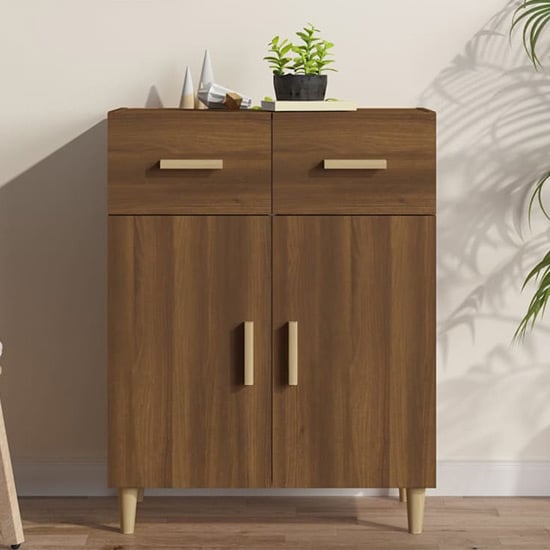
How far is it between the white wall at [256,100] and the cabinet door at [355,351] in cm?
45

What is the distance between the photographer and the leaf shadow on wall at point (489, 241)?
9.22 feet

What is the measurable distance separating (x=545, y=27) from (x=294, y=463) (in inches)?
54.1

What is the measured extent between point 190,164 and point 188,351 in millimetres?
446

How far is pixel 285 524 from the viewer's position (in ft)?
8.51

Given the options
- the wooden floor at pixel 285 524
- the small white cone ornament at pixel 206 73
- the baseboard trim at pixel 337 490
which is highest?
the small white cone ornament at pixel 206 73

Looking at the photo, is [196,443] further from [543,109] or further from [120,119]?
[543,109]

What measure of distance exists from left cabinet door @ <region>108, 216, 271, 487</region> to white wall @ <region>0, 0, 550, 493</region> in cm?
46

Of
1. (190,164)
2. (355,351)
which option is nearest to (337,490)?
(355,351)

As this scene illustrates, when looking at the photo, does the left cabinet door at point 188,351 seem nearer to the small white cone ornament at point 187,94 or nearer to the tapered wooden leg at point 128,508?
the tapered wooden leg at point 128,508

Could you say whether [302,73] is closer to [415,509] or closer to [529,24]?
[529,24]

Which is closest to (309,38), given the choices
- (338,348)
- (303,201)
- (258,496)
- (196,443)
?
(303,201)

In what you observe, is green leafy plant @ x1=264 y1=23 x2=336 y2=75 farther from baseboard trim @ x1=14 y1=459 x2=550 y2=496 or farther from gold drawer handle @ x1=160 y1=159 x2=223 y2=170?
baseboard trim @ x1=14 y1=459 x2=550 y2=496

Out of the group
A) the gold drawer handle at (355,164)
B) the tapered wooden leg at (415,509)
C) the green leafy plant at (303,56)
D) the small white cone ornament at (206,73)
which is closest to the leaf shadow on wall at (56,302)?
the small white cone ornament at (206,73)

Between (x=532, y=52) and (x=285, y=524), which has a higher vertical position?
(x=532, y=52)
